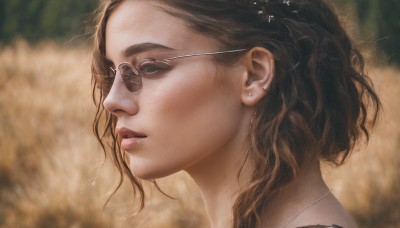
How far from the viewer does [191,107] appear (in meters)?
2.24

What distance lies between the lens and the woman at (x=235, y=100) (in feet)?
7.28

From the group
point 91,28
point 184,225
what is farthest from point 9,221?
point 91,28

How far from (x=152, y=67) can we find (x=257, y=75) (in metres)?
0.35

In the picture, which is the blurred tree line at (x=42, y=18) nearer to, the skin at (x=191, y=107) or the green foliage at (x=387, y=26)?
the green foliage at (x=387, y=26)

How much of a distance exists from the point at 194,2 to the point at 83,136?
5566mm

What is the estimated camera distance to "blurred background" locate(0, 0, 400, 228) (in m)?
5.62

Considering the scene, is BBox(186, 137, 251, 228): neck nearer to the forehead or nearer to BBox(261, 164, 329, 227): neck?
BBox(261, 164, 329, 227): neck

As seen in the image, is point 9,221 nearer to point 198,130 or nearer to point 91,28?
point 91,28

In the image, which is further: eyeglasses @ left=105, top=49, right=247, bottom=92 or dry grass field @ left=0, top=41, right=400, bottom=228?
dry grass field @ left=0, top=41, right=400, bottom=228

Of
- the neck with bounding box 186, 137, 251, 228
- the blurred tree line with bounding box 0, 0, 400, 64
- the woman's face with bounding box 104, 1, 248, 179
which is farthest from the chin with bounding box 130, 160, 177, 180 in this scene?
the blurred tree line with bounding box 0, 0, 400, 64

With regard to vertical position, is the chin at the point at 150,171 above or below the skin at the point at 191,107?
below

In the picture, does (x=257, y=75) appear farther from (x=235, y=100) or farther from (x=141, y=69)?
(x=141, y=69)

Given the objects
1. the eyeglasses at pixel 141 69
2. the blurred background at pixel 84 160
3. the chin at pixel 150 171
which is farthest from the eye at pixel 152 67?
the blurred background at pixel 84 160

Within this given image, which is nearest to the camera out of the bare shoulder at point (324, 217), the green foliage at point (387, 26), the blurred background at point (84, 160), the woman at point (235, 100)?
the bare shoulder at point (324, 217)
